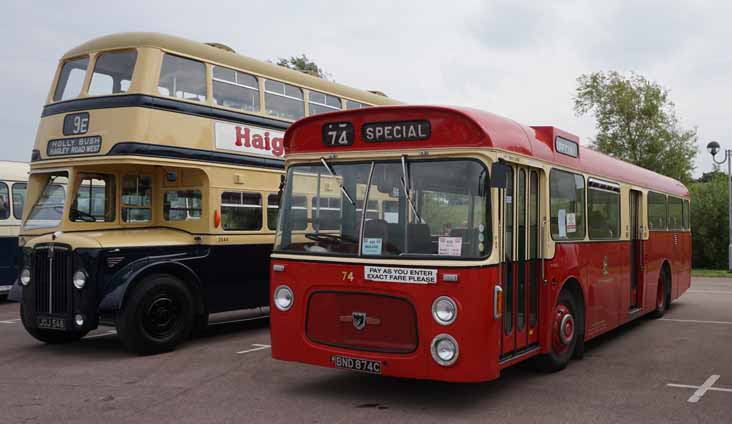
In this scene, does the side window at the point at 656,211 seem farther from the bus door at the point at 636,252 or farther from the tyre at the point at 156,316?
the tyre at the point at 156,316

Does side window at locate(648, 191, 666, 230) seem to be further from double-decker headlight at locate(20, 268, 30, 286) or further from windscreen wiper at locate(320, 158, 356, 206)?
double-decker headlight at locate(20, 268, 30, 286)

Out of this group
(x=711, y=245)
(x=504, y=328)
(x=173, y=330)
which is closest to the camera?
(x=504, y=328)

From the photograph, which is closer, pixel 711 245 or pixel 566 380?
pixel 566 380

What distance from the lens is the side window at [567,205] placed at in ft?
27.9

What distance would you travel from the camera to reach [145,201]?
37.3 feet

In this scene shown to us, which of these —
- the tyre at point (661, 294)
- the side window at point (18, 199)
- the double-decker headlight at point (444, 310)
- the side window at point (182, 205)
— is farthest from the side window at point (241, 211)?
the side window at point (18, 199)

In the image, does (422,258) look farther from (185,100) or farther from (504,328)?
(185,100)

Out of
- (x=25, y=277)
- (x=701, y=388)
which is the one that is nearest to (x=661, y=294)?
(x=701, y=388)

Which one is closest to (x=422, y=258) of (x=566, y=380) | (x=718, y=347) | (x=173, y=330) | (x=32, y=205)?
(x=566, y=380)

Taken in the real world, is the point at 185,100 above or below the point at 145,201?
above

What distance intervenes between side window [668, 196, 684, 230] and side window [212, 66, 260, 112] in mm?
7995

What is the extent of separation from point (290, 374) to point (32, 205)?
5184 mm

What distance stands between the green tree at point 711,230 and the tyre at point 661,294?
22495 mm

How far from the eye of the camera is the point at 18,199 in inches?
677
